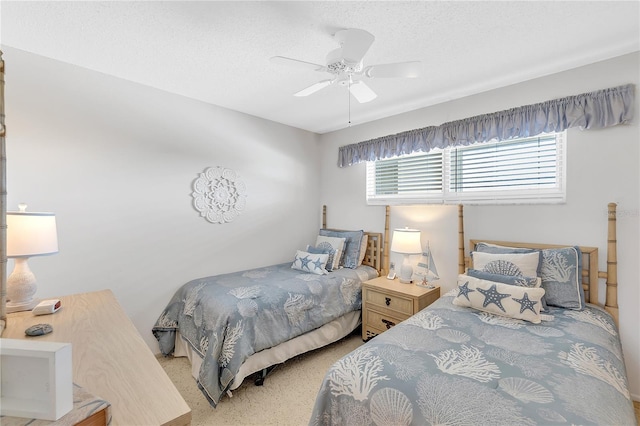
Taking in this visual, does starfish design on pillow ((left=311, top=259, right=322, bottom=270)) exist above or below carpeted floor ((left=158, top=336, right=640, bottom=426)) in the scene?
above

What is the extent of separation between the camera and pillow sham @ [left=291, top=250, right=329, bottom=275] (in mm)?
3051

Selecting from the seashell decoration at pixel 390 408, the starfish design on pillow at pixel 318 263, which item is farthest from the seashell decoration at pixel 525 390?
the starfish design on pillow at pixel 318 263

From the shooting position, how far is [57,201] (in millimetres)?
2170

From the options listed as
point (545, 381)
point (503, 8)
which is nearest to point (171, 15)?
point (503, 8)

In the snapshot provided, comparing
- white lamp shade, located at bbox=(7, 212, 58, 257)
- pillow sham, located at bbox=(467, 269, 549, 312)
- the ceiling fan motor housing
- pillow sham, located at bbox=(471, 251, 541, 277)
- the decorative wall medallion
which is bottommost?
pillow sham, located at bbox=(467, 269, 549, 312)

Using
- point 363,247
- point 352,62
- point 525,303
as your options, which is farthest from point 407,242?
point 352,62

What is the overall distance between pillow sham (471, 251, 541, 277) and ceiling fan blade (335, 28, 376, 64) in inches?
70.1

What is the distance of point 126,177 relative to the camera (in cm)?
251

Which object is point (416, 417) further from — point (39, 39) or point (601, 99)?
point (39, 39)

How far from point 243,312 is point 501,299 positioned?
1.84 meters

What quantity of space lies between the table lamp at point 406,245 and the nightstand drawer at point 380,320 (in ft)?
1.39

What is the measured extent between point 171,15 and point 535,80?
2852mm

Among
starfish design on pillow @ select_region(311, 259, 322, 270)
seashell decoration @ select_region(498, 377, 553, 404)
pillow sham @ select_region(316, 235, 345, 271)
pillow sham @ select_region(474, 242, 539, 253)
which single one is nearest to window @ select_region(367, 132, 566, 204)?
pillow sham @ select_region(474, 242, 539, 253)

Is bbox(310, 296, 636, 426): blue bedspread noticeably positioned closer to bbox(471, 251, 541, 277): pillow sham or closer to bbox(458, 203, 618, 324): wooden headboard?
bbox(471, 251, 541, 277): pillow sham
